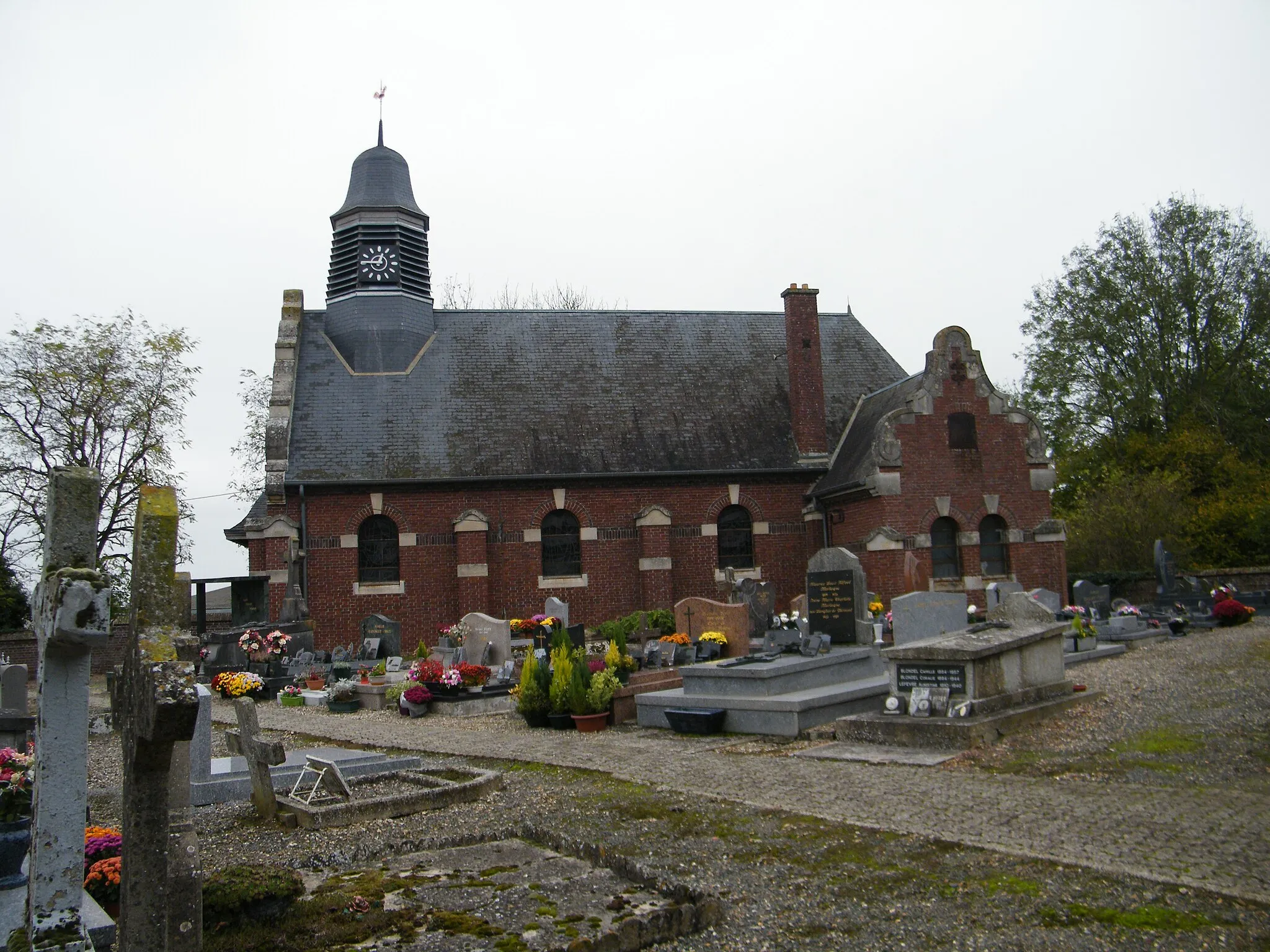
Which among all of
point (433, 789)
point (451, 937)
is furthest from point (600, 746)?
point (451, 937)

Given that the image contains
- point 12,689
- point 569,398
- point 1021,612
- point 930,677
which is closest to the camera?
point 930,677

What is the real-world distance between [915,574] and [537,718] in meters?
10.1

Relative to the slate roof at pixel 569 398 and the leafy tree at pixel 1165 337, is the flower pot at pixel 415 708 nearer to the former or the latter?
→ the slate roof at pixel 569 398

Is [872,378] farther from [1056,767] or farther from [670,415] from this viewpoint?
[1056,767]

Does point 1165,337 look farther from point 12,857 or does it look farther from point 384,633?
point 12,857

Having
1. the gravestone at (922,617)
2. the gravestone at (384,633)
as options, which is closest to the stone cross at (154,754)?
the gravestone at (922,617)

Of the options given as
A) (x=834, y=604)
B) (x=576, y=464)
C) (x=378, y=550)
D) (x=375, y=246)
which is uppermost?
(x=375, y=246)

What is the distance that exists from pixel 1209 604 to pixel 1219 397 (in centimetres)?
1909

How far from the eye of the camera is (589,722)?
13.3 m

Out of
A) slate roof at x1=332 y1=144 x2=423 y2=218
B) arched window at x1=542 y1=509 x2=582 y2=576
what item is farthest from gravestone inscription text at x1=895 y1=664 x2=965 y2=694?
slate roof at x1=332 y1=144 x2=423 y2=218

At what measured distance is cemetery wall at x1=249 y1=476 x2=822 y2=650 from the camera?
23.8 metres

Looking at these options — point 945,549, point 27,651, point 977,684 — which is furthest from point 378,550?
point 977,684

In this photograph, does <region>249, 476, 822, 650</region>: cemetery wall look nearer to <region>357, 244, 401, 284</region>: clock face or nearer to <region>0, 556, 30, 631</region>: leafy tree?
<region>357, 244, 401, 284</region>: clock face

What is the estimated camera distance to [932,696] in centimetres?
1093
